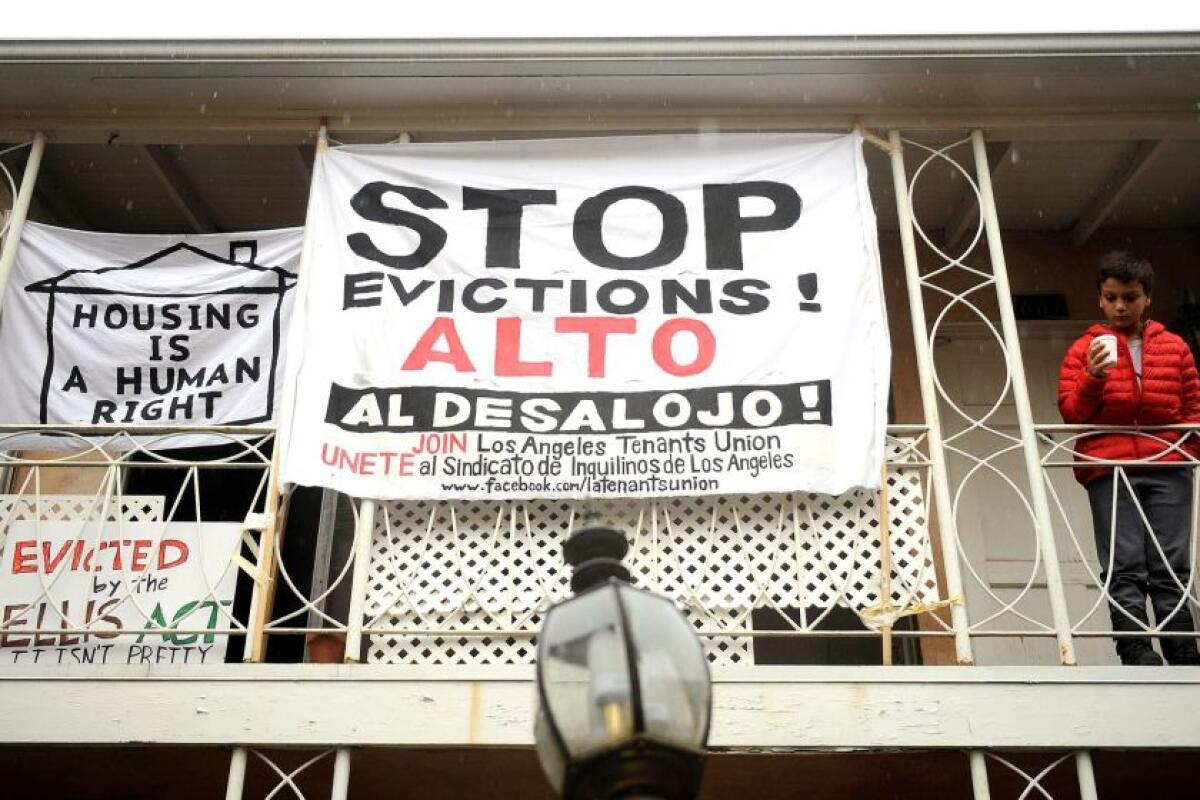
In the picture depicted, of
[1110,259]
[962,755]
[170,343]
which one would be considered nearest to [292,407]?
[170,343]

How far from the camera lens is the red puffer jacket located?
5.73m

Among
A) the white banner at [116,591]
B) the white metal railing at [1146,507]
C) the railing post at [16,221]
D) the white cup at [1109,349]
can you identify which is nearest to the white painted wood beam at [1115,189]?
the white cup at [1109,349]

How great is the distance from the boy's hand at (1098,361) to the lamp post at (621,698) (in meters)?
3.65

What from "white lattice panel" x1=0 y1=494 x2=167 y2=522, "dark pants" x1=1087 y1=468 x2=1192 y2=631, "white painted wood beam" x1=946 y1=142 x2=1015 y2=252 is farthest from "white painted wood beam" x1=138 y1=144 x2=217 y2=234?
"dark pants" x1=1087 y1=468 x2=1192 y2=631

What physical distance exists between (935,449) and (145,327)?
431 centimetres

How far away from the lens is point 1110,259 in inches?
234

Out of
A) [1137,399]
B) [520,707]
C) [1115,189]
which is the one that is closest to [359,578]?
[520,707]

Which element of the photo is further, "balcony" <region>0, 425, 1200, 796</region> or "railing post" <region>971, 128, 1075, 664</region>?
"railing post" <region>971, 128, 1075, 664</region>

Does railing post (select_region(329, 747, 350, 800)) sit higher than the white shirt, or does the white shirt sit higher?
the white shirt

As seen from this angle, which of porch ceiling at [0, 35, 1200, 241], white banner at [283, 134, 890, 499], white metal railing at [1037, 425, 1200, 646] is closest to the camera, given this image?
white metal railing at [1037, 425, 1200, 646]

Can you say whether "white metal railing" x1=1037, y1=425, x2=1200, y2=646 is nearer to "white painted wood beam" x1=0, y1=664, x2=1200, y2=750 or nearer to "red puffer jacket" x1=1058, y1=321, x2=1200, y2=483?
"red puffer jacket" x1=1058, y1=321, x2=1200, y2=483

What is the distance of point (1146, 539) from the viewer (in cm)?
564

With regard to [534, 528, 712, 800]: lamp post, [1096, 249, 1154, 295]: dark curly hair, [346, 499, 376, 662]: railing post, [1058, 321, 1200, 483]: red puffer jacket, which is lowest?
[534, 528, 712, 800]: lamp post

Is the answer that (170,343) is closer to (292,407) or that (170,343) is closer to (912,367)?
(292,407)
